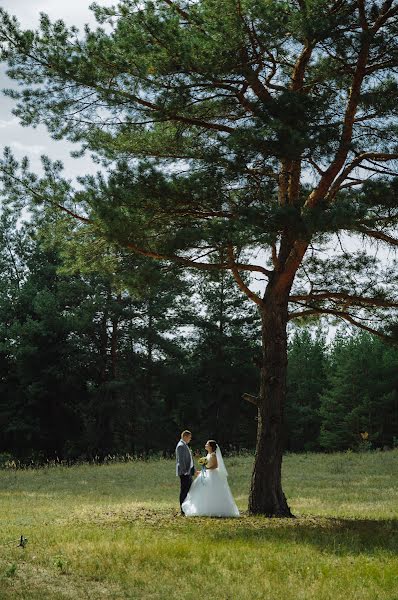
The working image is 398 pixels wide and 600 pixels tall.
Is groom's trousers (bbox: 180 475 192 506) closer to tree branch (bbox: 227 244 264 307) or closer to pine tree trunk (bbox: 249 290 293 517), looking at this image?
pine tree trunk (bbox: 249 290 293 517)

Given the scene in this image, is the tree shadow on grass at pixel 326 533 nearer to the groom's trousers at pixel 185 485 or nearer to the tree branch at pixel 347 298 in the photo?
the groom's trousers at pixel 185 485

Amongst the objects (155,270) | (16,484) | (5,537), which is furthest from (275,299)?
(16,484)

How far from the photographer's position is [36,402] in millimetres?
35344

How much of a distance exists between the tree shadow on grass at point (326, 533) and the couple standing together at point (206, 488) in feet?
2.28

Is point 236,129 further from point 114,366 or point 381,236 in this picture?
point 114,366

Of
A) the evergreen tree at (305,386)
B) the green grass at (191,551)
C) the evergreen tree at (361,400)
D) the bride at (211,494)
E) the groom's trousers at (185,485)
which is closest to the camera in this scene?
the green grass at (191,551)

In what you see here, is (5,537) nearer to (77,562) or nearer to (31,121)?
(77,562)

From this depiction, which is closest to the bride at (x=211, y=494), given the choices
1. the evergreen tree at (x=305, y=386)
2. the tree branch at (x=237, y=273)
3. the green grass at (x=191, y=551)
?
the green grass at (x=191, y=551)

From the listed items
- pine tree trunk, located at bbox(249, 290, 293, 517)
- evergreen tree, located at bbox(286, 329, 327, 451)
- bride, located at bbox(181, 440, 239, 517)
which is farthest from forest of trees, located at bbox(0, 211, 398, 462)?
pine tree trunk, located at bbox(249, 290, 293, 517)

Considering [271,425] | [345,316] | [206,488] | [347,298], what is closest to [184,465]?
[206,488]

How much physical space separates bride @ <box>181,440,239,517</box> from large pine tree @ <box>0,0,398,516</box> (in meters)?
0.54

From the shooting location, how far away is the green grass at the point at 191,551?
7113 millimetres

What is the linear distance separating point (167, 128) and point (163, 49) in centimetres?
219

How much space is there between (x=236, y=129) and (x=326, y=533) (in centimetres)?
613
